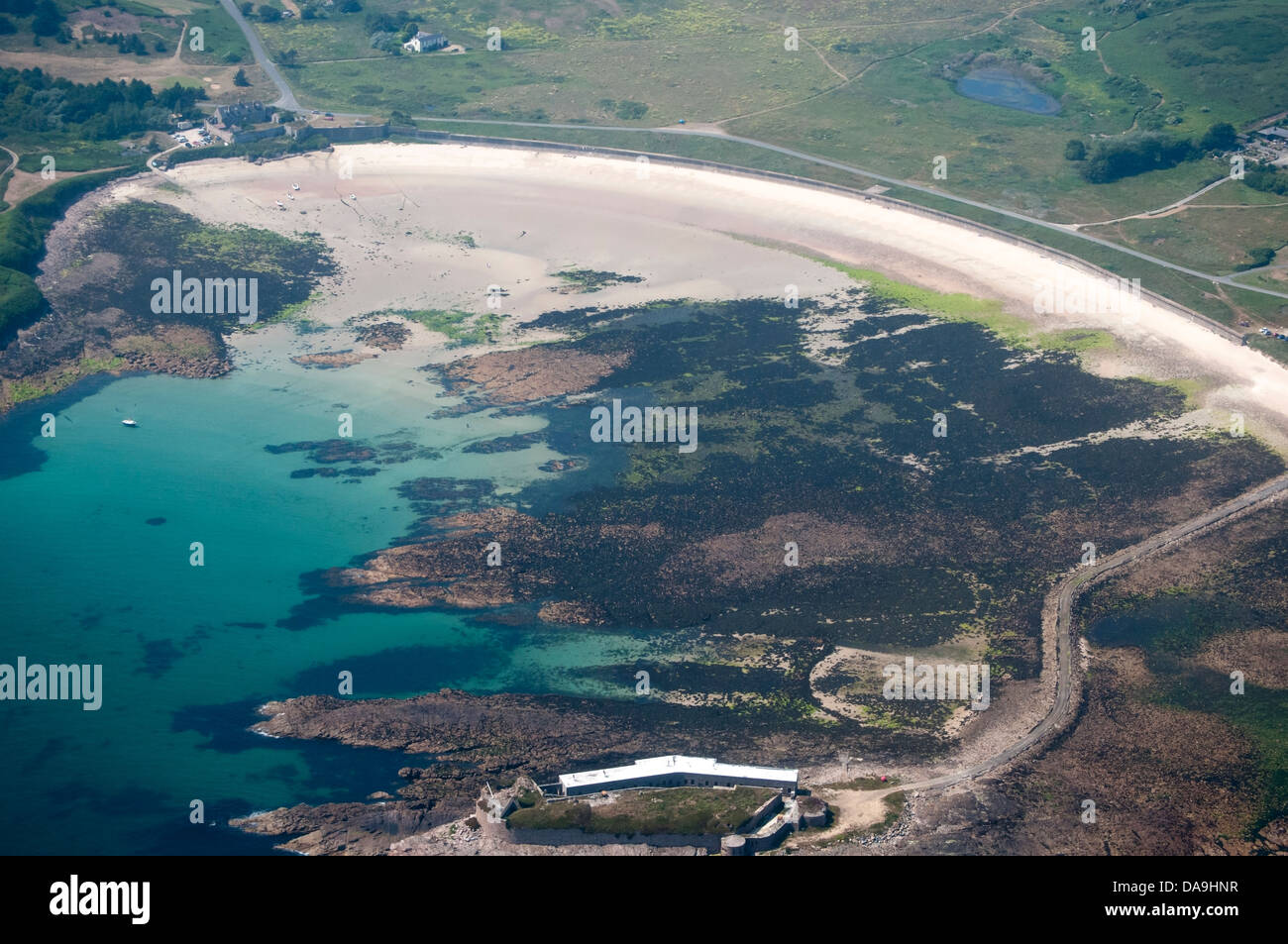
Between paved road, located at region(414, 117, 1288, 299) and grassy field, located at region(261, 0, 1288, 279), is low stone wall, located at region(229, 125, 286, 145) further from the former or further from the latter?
paved road, located at region(414, 117, 1288, 299)

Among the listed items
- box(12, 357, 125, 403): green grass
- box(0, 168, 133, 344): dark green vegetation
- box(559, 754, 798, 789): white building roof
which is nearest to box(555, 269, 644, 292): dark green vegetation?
box(12, 357, 125, 403): green grass

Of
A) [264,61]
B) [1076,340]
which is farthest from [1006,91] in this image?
[264,61]

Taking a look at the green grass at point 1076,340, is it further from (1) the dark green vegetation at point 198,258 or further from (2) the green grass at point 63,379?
(2) the green grass at point 63,379

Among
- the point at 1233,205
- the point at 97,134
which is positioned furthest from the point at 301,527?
the point at 1233,205

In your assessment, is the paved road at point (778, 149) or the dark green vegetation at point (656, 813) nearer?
the dark green vegetation at point (656, 813)

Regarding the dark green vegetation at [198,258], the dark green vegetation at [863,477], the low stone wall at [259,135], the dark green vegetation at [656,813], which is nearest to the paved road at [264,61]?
the low stone wall at [259,135]
